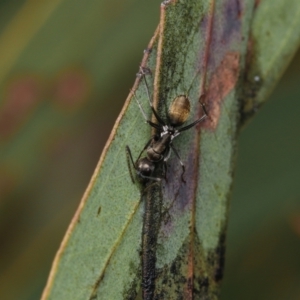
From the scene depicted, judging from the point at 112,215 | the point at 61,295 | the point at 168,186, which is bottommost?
the point at 61,295

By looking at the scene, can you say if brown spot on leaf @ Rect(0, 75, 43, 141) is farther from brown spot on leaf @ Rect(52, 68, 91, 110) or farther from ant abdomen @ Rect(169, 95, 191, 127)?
ant abdomen @ Rect(169, 95, 191, 127)

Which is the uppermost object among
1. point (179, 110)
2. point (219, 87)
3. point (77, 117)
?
point (77, 117)

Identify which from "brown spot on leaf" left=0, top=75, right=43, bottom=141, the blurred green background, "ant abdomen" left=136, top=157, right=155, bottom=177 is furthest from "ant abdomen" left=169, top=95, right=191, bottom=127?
"brown spot on leaf" left=0, top=75, right=43, bottom=141

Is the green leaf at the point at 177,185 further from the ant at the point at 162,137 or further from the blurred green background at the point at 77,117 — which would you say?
the blurred green background at the point at 77,117

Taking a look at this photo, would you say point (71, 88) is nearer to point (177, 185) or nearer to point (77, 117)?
point (77, 117)

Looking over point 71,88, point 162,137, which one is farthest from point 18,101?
point 162,137

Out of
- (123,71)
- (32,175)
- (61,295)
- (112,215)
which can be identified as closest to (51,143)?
(32,175)

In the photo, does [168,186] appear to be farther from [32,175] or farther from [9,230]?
[9,230]
